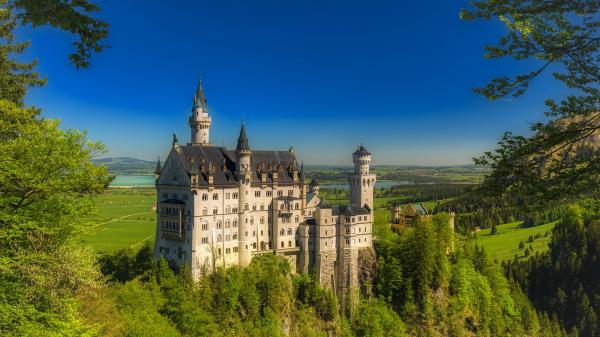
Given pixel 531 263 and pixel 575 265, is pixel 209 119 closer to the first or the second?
pixel 531 263

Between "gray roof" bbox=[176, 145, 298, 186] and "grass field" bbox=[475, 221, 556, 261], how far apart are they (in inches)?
2943

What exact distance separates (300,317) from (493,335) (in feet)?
122

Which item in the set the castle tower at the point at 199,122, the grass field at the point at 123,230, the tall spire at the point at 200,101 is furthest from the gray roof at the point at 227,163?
the grass field at the point at 123,230

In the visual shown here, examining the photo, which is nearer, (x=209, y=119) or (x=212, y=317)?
(x=212, y=317)

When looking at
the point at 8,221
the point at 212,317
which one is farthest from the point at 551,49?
the point at 212,317

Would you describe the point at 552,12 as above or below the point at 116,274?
above

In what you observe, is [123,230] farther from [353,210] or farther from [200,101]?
[353,210]

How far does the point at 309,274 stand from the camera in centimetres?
7725

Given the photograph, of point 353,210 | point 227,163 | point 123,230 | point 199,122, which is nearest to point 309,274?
point 353,210

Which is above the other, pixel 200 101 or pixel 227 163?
pixel 200 101

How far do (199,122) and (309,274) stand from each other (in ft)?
95.3

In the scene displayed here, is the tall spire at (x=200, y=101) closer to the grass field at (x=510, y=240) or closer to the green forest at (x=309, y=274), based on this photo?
the green forest at (x=309, y=274)

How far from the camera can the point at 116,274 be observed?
70.6 meters

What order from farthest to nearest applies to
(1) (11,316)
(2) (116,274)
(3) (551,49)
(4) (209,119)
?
(4) (209,119), (2) (116,274), (1) (11,316), (3) (551,49)
